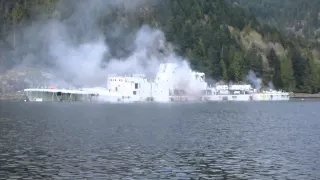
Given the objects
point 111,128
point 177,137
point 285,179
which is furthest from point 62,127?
point 285,179

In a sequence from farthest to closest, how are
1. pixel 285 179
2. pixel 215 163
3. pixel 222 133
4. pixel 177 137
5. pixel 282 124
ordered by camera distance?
pixel 282 124
pixel 222 133
pixel 177 137
pixel 215 163
pixel 285 179

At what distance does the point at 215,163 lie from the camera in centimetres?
5556

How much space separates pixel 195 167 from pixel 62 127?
42.2m

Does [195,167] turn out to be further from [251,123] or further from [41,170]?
[251,123]

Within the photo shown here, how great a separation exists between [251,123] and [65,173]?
200 ft

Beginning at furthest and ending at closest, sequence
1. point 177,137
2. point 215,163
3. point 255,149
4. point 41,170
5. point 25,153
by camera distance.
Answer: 1. point 177,137
2. point 255,149
3. point 25,153
4. point 215,163
5. point 41,170

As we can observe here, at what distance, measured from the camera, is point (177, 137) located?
7694 cm

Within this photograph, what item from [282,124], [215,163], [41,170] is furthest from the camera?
[282,124]

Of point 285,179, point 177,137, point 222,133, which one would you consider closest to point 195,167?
point 285,179

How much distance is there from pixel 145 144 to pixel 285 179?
2420 centimetres

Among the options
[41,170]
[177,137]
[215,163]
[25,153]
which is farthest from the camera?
[177,137]

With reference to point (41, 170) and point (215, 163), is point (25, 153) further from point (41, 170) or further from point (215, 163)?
point (215, 163)

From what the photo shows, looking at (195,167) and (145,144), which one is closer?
(195,167)

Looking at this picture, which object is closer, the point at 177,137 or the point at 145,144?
the point at 145,144
